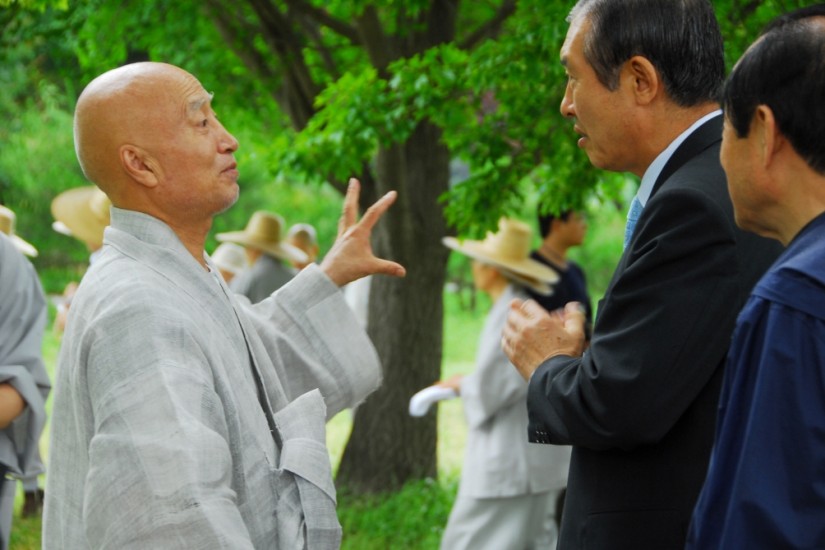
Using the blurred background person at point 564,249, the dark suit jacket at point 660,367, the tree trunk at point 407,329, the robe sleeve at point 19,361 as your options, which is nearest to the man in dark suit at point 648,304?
the dark suit jacket at point 660,367

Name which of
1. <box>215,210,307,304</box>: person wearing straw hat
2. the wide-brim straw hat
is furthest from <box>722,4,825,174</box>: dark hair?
the wide-brim straw hat

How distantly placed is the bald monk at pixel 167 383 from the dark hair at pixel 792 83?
3.58 feet

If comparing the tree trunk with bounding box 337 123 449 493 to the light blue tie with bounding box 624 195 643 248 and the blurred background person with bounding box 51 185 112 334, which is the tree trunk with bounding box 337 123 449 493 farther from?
the light blue tie with bounding box 624 195 643 248

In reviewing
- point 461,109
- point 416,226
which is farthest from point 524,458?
point 416,226

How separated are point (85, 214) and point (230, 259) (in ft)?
11.3

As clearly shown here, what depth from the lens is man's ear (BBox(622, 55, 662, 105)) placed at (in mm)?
2383

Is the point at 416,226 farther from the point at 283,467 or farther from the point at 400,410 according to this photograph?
the point at 283,467

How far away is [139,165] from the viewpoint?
2.45 m

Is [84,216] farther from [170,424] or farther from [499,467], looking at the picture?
[170,424]

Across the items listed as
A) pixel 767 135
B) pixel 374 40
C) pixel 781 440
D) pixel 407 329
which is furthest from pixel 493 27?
pixel 781 440

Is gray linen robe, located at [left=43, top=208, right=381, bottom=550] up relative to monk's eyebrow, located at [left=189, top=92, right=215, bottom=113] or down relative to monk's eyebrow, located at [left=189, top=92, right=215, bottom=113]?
down

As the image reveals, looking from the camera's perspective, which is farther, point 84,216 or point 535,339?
point 84,216

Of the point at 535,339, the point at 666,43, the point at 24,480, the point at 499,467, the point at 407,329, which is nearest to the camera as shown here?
the point at 666,43

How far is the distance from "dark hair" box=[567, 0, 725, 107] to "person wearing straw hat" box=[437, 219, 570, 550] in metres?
2.94
